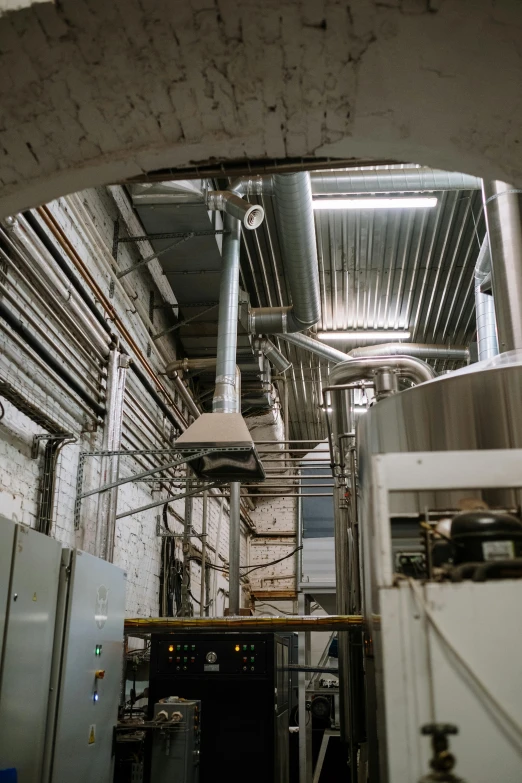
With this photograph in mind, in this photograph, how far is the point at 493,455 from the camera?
131cm

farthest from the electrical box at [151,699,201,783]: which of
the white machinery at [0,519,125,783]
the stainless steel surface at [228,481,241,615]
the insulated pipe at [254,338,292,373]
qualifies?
the insulated pipe at [254,338,292,373]

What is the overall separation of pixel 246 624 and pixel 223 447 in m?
1.16

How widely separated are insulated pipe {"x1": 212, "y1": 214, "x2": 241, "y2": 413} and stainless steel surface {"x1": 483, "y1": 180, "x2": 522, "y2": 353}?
8.37 ft

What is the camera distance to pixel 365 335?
782cm

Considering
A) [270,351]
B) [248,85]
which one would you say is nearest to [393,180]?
[270,351]

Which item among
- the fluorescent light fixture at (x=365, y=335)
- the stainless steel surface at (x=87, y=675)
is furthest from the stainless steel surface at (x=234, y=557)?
the stainless steel surface at (x=87, y=675)

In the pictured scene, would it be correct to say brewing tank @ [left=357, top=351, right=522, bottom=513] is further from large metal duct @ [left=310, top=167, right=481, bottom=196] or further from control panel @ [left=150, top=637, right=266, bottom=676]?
large metal duct @ [left=310, top=167, right=481, bottom=196]

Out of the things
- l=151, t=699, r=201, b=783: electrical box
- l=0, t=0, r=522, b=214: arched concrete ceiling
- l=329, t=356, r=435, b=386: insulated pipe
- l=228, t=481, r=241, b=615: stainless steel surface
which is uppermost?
l=329, t=356, r=435, b=386: insulated pipe

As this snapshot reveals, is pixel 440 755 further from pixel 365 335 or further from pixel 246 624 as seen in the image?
pixel 365 335

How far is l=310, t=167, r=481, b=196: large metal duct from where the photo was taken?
503 centimetres

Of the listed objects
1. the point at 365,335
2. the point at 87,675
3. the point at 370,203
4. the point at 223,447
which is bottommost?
the point at 87,675

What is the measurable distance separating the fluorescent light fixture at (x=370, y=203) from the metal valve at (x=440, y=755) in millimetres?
4495

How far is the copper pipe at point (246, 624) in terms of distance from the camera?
4387 mm

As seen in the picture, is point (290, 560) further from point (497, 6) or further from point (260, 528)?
point (497, 6)
